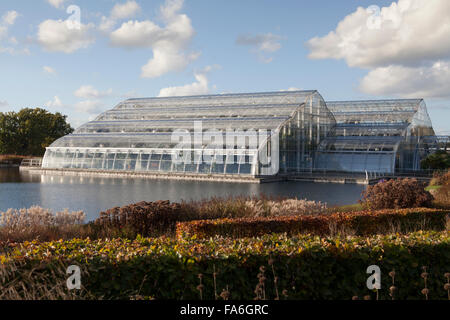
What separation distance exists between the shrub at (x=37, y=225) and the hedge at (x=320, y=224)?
10.8 ft

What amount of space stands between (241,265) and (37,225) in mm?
7637

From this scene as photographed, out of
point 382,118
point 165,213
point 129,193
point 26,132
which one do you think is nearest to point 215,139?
point 129,193

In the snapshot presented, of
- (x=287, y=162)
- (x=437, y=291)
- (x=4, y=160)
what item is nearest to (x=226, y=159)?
(x=287, y=162)

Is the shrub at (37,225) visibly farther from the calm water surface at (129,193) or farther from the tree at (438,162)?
the tree at (438,162)

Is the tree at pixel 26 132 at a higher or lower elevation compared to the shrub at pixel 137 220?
higher

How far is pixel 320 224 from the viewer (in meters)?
12.1

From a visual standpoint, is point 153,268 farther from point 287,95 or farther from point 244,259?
point 287,95

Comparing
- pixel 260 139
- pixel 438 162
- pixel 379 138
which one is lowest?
pixel 438 162

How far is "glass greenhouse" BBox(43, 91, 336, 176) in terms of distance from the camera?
42562 mm

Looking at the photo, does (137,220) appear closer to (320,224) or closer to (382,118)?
(320,224)

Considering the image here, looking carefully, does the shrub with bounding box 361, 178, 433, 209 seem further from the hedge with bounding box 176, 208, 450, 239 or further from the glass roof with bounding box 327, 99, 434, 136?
the glass roof with bounding box 327, 99, 434, 136

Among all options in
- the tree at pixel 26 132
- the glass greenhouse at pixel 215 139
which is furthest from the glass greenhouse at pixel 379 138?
the tree at pixel 26 132

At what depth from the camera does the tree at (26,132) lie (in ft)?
232

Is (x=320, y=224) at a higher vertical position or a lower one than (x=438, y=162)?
lower
